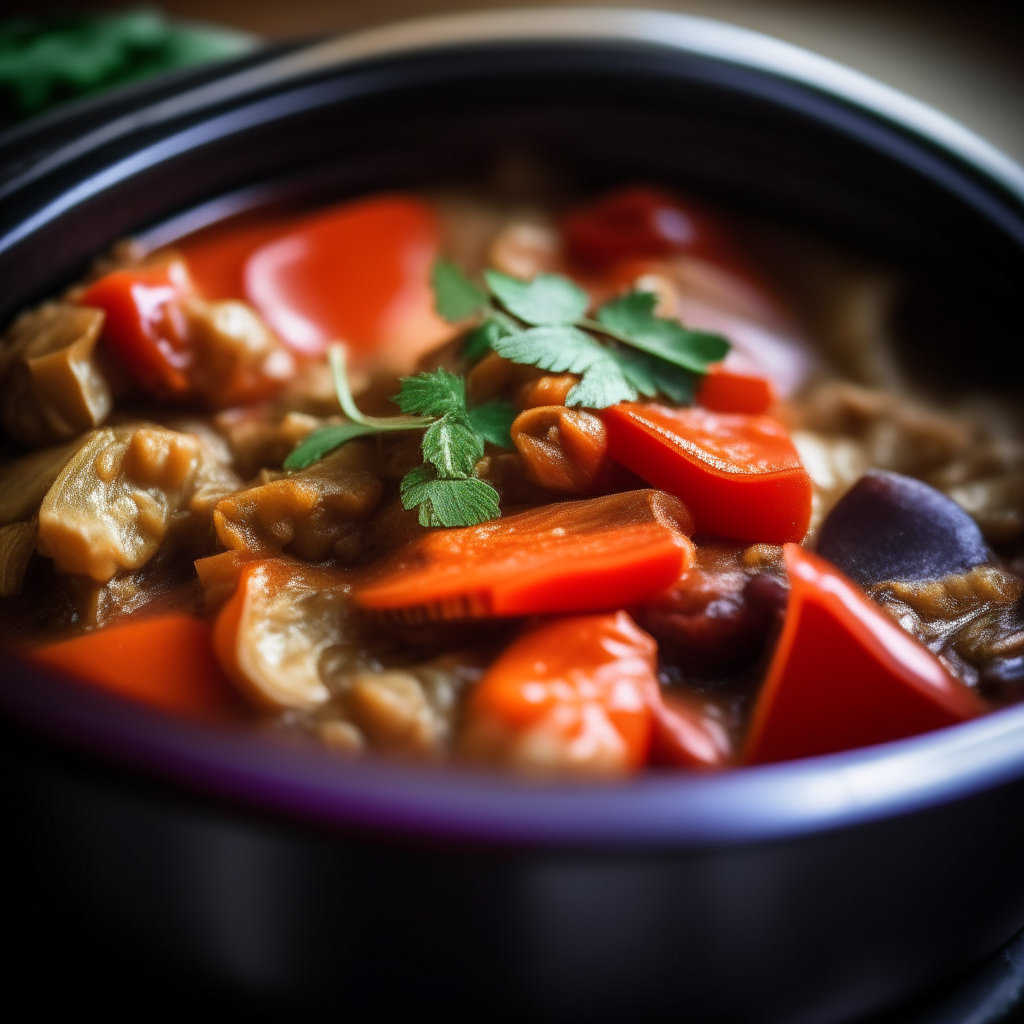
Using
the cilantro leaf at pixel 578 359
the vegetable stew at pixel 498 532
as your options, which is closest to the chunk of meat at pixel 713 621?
the vegetable stew at pixel 498 532

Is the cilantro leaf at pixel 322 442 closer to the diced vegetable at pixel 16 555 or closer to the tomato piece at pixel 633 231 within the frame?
the diced vegetable at pixel 16 555

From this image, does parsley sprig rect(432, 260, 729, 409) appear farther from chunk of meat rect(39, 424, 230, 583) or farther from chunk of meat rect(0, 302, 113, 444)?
chunk of meat rect(0, 302, 113, 444)

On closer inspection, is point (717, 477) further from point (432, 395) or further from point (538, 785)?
point (538, 785)

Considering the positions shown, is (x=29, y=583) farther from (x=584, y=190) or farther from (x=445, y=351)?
(x=584, y=190)

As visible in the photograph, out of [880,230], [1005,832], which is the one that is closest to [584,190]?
[880,230]

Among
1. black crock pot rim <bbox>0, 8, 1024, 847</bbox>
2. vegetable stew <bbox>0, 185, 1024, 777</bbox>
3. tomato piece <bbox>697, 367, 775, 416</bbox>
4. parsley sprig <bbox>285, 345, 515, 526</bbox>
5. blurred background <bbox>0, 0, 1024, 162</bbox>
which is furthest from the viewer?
blurred background <bbox>0, 0, 1024, 162</bbox>

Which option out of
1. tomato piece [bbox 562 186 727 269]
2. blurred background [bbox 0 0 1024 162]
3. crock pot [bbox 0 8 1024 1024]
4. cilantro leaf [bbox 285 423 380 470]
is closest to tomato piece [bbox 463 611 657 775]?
crock pot [bbox 0 8 1024 1024]
